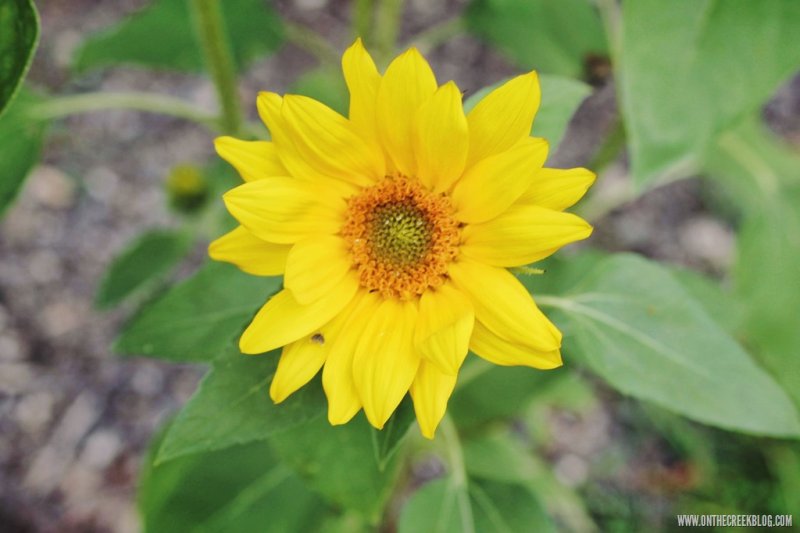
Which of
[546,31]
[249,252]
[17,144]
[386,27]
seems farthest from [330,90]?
[249,252]

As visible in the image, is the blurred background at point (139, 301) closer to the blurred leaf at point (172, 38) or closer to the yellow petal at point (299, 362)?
the blurred leaf at point (172, 38)

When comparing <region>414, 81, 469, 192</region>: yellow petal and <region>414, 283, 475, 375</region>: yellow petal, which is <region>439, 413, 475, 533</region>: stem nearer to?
<region>414, 283, 475, 375</region>: yellow petal

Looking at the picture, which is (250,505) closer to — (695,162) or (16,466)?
(16,466)

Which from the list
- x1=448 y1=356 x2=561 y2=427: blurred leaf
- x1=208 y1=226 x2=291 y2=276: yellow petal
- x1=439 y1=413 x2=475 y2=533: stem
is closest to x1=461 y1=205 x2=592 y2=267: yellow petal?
x1=208 y1=226 x2=291 y2=276: yellow petal

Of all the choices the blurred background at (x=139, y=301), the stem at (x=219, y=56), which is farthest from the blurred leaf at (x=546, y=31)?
the stem at (x=219, y=56)

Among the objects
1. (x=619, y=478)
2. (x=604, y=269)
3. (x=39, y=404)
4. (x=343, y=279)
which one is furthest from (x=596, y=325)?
(x=39, y=404)

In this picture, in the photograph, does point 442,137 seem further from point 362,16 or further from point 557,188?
point 362,16
